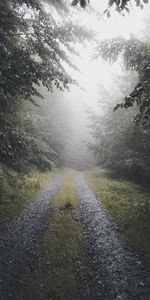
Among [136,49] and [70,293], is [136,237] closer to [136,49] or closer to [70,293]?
[70,293]

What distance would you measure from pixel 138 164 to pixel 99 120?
12.1 meters

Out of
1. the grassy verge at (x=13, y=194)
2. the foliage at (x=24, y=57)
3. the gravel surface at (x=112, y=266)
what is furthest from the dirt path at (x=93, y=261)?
the foliage at (x=24, y=57)

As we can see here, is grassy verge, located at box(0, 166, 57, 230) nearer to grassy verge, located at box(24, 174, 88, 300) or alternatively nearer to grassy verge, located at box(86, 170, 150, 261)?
grassy verge, located at box(24, 174, 88, 300)

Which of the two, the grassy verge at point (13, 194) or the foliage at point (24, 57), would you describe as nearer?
the foliage at point (24, 57)

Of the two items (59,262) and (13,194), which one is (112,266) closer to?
(59,262)

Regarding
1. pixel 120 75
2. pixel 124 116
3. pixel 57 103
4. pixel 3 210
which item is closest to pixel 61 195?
pixel 3 210

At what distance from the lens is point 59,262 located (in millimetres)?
8078

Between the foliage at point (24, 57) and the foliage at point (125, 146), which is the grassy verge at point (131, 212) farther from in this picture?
the foliage at point (24, 57)

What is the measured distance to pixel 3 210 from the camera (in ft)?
40.9

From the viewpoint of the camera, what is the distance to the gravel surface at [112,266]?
6.43m

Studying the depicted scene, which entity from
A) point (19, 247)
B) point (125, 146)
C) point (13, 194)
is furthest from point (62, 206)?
point (125, 146)

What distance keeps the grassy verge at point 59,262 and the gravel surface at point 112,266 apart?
0.38 meters

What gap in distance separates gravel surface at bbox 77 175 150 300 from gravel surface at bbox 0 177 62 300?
5.48 feet

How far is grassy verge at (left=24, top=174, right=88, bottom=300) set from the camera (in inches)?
255
